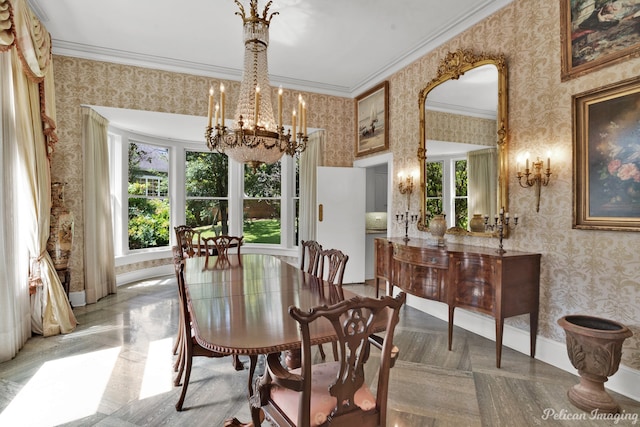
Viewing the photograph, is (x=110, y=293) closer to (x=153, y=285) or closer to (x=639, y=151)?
(x=153, y=285)

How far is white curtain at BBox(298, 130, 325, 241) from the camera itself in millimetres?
5449

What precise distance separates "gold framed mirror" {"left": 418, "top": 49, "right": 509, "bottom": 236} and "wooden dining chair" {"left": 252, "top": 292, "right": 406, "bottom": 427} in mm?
2376

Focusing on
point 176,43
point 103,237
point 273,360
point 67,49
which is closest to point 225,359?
point 273,360

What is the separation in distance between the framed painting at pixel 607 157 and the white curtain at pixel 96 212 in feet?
17.1

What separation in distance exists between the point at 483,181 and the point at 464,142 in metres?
0.52

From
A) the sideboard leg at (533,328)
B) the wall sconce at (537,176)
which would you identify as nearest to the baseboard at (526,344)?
the sideboard leg at (533,328)

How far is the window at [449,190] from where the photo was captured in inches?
140

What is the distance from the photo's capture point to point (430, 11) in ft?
11.0

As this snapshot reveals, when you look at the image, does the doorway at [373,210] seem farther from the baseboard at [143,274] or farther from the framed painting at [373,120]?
the baseboard at [143,274]

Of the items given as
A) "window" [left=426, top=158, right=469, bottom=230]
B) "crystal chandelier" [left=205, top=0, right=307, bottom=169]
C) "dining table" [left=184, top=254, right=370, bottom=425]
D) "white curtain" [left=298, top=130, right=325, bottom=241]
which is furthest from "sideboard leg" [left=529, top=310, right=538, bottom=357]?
"white curtain" [left=298, top=130, right=325, bottom=241]

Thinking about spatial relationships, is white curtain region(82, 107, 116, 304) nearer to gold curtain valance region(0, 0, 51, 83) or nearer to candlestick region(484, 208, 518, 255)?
gold curtain valance region(0, 0, 51, 83)

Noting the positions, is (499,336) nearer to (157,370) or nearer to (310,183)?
(157,370)

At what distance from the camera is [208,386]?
2350mm

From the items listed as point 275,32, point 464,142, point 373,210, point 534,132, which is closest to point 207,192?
point 373,210
